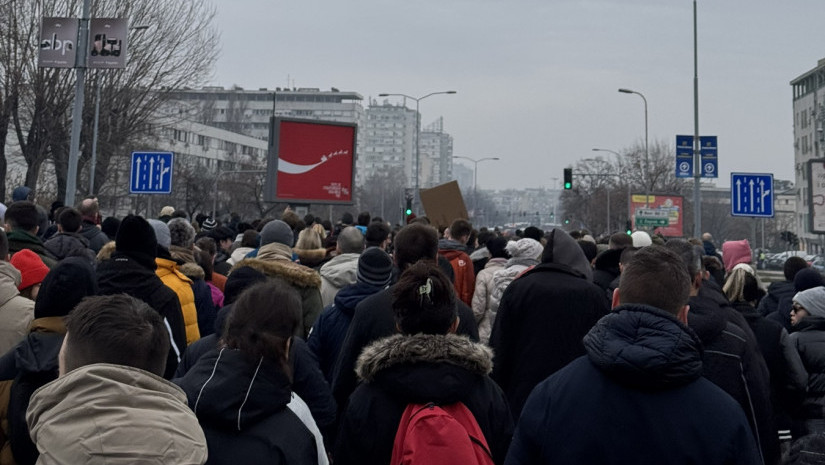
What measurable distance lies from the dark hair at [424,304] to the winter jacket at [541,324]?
6.46 feet

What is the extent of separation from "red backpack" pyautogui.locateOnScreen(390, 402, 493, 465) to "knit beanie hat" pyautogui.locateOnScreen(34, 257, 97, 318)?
168cm

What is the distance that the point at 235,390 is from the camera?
3.27 meters

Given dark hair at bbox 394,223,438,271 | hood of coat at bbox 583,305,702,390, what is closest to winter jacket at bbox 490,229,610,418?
dark hair at bbox 394,223,438,271

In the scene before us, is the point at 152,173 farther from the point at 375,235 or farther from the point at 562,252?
the point at 562,252

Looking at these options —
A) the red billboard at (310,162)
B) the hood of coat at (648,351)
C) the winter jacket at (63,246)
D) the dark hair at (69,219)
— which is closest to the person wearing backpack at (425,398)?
the hood of coat at (648,351)

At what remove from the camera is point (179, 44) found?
31953 mm

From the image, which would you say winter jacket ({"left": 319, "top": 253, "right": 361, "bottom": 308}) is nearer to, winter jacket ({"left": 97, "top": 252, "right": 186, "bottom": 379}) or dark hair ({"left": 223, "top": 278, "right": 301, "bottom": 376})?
winter jacket ({"left": 97, "top": 252, "right": 186, "bottom": 379})

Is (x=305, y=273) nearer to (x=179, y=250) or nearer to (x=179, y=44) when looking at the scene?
(x=179, y=250)

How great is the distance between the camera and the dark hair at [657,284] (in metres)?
3.39

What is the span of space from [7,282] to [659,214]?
149 ft

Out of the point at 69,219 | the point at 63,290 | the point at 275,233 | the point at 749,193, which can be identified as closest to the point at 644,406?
the point at 63,290

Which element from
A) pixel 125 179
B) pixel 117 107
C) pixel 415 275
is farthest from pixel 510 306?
pixel 125 179

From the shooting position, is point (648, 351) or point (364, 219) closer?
point (648, 351)

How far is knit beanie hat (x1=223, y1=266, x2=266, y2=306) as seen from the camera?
630 cm
